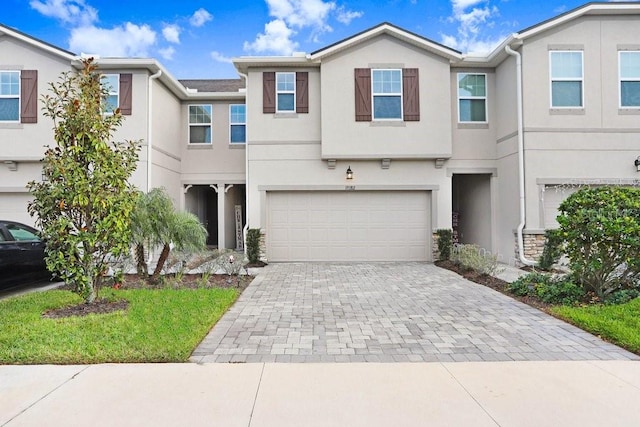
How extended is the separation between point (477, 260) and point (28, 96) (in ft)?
42.2

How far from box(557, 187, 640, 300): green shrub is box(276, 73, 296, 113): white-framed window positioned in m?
7.63

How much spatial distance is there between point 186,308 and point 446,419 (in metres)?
3.98

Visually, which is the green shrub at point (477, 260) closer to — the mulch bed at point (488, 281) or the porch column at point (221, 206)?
the mulch bed at point (488, 281)

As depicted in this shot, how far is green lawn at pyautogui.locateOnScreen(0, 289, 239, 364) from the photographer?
3.82 m

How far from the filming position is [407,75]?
1085 cm

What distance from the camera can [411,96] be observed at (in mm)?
10805

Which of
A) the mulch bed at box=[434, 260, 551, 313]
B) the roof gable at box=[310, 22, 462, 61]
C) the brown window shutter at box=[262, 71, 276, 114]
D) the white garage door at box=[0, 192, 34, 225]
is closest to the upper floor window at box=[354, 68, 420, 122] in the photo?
the roof gable at box=[310, 22, 462, 61]

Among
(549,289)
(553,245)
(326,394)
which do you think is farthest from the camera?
(553,245)

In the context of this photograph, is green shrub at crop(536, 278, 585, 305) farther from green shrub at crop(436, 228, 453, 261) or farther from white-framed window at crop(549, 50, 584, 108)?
white-framed window at crop(549, 50, 584, 108)

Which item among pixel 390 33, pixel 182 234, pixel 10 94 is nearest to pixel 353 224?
pixel 182 234

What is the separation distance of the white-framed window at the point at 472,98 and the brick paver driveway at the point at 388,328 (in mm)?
5740

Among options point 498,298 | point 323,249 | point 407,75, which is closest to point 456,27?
point 407,75

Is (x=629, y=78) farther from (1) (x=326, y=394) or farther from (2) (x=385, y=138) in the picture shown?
(1) (x=326, y=394)

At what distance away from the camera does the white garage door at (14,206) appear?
1127 cm
